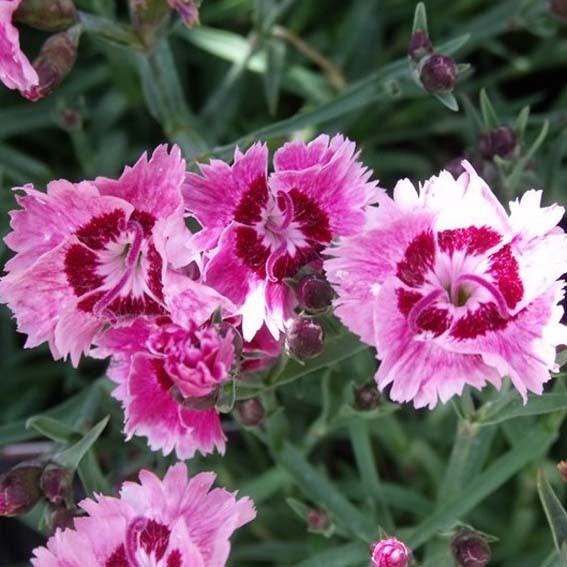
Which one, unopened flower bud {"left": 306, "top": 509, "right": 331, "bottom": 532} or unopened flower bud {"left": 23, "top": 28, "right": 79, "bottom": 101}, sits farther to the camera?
unopened flower bud {"left": 306, "top": 509, "right": 331, "bottom": 532}

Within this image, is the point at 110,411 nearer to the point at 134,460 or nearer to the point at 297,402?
the point at 134,460

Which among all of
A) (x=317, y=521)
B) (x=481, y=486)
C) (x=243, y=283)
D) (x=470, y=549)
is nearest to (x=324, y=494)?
(x=317, y=521)

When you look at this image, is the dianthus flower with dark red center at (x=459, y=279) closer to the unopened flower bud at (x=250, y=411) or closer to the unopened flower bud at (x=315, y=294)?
the unopened flower bud at (x=315, y=294)

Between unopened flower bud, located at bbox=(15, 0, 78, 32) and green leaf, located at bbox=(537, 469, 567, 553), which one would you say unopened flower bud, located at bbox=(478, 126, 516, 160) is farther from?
unopened flower bud, located at bbox=(15, 0, 78, 32)

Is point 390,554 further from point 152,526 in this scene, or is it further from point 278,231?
point 278,231

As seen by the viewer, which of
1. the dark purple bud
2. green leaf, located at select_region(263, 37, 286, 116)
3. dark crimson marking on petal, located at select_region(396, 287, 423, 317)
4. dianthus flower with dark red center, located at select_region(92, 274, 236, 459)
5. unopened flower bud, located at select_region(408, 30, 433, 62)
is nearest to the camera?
dianthus flower with dark red center, located at select_region(92, 274, 236, 459)

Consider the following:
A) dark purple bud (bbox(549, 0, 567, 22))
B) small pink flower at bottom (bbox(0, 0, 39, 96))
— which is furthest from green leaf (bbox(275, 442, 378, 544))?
dark purple bud (bbox(549, 0, 567, 22))
